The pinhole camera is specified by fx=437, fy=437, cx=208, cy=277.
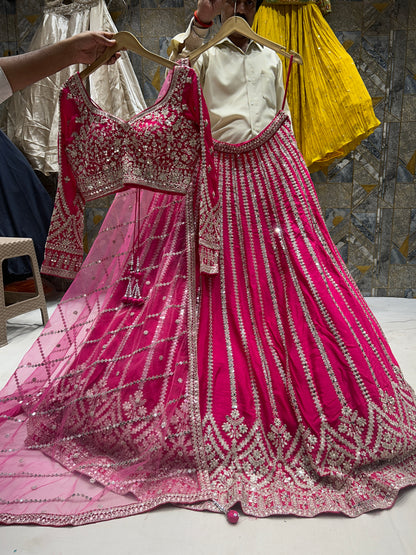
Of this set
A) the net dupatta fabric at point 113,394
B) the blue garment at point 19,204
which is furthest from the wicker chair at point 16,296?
the net dupatta fabric at point 113,394

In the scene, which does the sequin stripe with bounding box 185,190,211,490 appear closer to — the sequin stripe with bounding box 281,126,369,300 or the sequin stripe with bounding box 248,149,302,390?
the sequin stripe with bounding box 248,149,302,390

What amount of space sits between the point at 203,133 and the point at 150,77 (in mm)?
1885

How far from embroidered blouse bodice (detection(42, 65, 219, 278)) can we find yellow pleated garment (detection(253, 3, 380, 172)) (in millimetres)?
1251

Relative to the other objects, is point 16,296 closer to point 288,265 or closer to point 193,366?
point 193,366

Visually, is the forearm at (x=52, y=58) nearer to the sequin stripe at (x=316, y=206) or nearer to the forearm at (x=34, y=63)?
the forearm at (x=34, y=63)

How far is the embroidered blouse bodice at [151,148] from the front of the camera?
1.31m

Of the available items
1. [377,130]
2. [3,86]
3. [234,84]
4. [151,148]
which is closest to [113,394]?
[151,148]

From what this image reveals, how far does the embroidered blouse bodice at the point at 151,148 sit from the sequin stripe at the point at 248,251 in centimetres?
11

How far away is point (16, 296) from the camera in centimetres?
262

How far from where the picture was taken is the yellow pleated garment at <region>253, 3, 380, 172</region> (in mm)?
2365

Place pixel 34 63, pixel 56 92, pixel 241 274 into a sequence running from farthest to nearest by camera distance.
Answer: pixel 56 92 → pixel 241 274 → pixel 34 63

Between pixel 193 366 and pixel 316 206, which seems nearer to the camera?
pixel 193 366

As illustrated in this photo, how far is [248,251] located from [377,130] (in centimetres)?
197

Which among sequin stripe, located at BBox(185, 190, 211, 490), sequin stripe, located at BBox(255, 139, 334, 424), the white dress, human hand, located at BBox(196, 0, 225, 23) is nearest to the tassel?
sequin stripe, located at BBox(185, 190, 211, 490)
